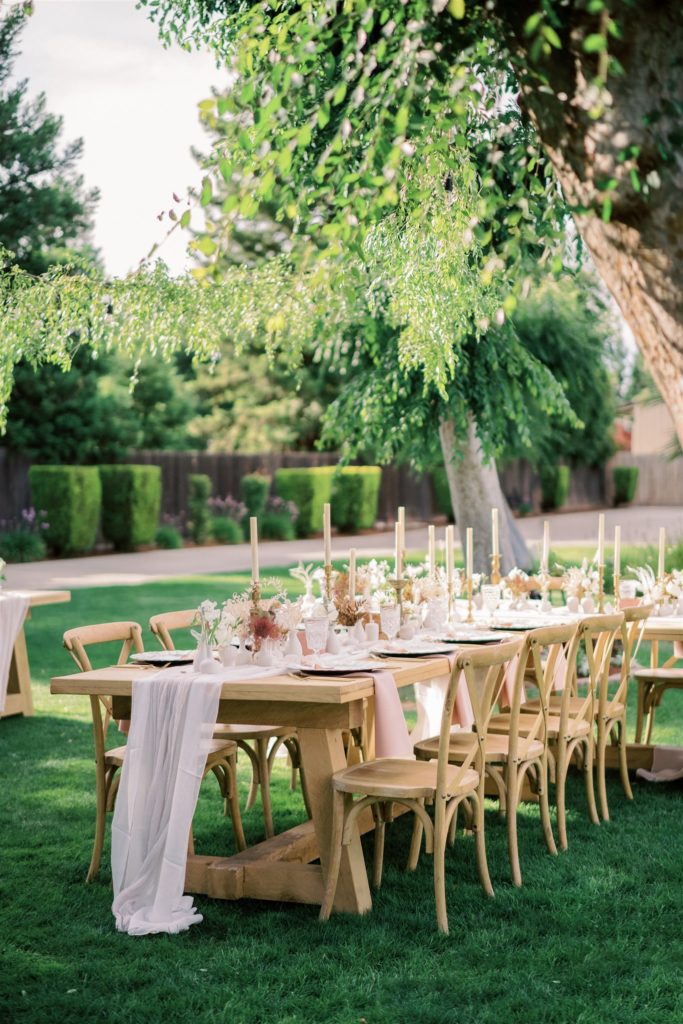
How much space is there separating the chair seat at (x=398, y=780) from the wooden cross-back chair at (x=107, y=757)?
0.95 metres

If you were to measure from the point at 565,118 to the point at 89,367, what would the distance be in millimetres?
25879

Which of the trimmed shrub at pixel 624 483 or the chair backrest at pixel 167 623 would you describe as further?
the trimmed shrub at pixel 624 483

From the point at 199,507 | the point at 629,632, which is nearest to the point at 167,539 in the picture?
the point at 199,507

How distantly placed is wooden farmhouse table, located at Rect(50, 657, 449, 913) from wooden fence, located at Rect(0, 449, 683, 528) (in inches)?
796

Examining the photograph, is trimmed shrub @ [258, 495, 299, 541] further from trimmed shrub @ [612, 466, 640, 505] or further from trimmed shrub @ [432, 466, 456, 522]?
trimmed shrub @ [612, 466, 640, 505]

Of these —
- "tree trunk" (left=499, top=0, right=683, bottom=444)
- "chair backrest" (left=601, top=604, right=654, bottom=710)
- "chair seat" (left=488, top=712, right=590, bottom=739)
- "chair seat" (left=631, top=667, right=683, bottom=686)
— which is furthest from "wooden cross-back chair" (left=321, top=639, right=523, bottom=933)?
"chair seat" (left=631, top=667, right=683, bottom=686)

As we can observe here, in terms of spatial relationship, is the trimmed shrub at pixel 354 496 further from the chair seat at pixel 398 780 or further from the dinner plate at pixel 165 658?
the chair seat at pixel 398 780

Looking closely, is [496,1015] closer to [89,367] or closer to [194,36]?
[194,36]

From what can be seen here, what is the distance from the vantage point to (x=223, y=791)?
21.2ft

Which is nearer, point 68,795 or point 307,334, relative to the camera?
point 68,795

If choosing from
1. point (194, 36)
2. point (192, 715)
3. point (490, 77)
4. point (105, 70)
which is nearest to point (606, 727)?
point (192, 715)

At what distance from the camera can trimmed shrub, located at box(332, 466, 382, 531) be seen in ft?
99.9

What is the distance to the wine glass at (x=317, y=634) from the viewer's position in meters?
6.14

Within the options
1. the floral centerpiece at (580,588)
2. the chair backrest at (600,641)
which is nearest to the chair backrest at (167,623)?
the chair backrest at (600,641)
